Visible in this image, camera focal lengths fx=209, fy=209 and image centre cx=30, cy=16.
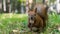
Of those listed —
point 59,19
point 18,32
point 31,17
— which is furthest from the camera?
point 59,19

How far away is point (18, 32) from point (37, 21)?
562mm

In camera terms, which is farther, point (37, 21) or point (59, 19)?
point (59, 19)

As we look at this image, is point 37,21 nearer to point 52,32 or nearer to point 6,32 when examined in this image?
point 52,32

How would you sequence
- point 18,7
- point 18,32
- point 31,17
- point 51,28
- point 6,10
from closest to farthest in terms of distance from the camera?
point 31,17
point 18,32
point 51,28
point 6,10
point 18,7

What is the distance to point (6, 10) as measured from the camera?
14.7 metres

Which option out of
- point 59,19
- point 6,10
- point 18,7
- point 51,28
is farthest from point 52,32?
point 18,7

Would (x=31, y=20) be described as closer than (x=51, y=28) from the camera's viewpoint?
Yes

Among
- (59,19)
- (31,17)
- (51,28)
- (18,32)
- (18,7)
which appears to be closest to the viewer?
(31,17)

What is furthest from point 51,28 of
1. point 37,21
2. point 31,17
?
point 31,17

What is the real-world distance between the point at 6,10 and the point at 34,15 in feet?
32.1

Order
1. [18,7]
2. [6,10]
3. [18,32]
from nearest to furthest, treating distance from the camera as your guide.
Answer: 1. [18,32]
2. [6,10]
3. [18,7]

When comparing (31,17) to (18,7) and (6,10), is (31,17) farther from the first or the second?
(18,7)

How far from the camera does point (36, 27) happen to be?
18.1ft

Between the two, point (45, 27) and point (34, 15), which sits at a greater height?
point (34, 15)
